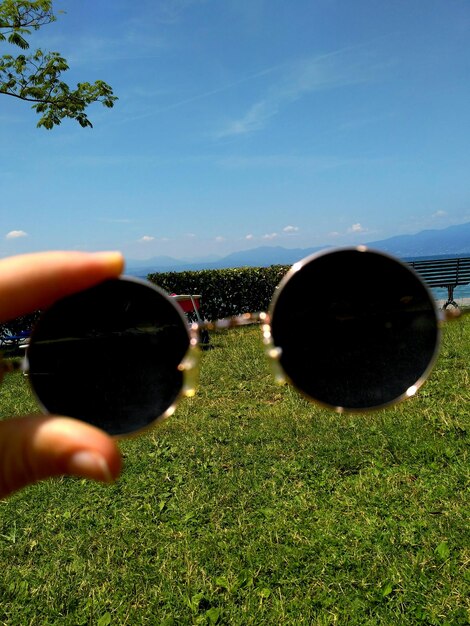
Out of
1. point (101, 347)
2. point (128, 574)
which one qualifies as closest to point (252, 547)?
point (128, 574)

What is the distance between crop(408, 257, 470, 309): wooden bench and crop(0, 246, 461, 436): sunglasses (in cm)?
420

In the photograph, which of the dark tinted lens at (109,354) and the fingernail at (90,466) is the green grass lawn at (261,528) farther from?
the fingernail at (90,466)

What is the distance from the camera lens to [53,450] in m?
1.18

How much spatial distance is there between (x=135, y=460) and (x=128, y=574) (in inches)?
66.2

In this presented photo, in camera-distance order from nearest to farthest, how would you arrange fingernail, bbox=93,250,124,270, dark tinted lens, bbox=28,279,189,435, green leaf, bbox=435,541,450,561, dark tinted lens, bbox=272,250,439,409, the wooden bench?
fingernail, bbox=93,250,124,270, dark tinted lens, bbox=28,279,189,435, dark tinted lens, bbox=272,250,439,409, green leaf, bbox=435,541,450,561, the wooden bench

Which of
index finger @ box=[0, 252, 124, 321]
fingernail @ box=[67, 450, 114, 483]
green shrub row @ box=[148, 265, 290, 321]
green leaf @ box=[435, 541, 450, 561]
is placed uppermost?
index finger @ box=[0, 252, 124, 321]

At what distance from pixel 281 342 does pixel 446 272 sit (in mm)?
4770

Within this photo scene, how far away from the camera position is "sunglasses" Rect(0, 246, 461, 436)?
5.22ft

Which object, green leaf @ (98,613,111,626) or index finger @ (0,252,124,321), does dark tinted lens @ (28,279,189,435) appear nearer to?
index finger @ (0,252,124,321)

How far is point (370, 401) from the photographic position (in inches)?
68.4

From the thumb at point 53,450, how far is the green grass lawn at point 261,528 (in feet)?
8.26

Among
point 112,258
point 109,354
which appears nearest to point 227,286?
point 109,354

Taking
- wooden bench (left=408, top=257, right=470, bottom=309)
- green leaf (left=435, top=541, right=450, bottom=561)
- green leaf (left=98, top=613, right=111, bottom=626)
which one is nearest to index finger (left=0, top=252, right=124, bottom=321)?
green leaf (left=98, top=613, right=111, bottom=626)


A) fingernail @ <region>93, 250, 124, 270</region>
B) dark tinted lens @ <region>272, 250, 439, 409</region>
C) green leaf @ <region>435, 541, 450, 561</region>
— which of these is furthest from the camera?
green leaf @ <region>435, 541, 450, 561</region>
